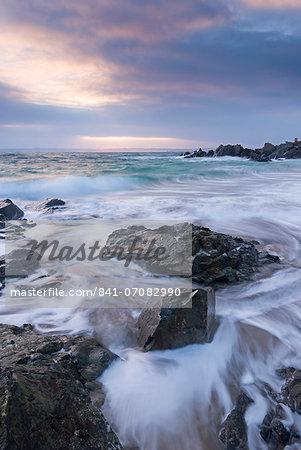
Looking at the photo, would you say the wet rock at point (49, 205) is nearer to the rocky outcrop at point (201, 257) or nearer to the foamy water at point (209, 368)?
the rocky outcrop at point (201, 257)

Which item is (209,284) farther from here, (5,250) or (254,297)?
(5,250)

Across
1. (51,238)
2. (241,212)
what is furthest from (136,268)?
(241,212)

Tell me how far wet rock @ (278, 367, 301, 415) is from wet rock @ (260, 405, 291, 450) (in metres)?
0.14

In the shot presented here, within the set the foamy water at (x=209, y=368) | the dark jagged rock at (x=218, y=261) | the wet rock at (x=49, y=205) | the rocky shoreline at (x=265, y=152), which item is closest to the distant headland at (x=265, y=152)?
the rocky shoreline at (x=265, y=152)

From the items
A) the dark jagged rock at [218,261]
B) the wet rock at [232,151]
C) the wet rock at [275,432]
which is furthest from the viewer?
the wet rock at [232,151]

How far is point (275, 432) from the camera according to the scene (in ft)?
Answer: 6.97

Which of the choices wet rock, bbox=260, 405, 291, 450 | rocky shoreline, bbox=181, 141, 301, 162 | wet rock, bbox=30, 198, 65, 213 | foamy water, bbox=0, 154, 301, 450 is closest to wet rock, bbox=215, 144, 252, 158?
rocky shoreline, bbox=181, 141, 301, 162

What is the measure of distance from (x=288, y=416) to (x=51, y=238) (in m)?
6.18

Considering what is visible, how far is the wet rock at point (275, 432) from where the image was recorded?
6.86 feet

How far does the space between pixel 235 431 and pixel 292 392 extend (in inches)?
24.5

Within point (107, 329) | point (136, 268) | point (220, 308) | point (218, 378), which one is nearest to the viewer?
point (218, 378)

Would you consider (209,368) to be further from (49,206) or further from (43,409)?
(49,206)

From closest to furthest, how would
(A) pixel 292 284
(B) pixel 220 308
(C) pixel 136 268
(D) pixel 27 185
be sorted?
(B) pixel 220 308, (A) pixel 292 284, (C) pixel 136 268, (D) pixel 27 185

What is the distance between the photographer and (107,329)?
11.3 feet
